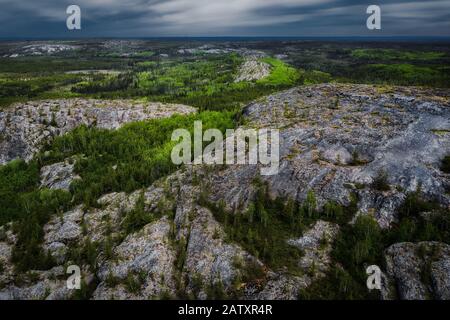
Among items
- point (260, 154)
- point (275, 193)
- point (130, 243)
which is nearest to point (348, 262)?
point (275, 193)

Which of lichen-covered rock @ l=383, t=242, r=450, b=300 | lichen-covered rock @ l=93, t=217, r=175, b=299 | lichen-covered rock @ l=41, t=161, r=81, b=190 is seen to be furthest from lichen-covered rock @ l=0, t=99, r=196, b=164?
lichen-covered rock @ l=383, t=242, r=450, b=300

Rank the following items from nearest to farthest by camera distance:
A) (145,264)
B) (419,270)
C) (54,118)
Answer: (419,270), (145,264), (54,118)

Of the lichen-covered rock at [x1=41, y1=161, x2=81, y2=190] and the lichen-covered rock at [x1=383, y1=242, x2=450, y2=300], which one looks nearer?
the lichen-covered rock at [x1=383, y1=242, x2=450, y2=300]

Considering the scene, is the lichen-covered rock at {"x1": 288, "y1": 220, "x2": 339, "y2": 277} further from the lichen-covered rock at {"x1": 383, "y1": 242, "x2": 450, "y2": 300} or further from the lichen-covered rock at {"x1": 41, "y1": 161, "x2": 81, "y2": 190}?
the lichen-covered rock at {"x1": 41, "y1": 161, "x2": 81, "y2": 190}

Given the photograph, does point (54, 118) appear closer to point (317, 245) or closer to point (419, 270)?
point (317, 245)

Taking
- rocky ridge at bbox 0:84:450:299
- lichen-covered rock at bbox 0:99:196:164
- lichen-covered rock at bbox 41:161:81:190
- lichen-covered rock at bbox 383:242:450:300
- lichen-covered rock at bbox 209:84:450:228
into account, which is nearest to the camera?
lichen-covered rock at bbox 383:242:450:300

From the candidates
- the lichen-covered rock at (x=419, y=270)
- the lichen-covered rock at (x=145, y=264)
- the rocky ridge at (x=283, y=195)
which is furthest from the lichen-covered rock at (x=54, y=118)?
the lichen-covered rock at (x=419, y=270)

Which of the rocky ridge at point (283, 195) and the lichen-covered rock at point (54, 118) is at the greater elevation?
the lichen-covered rock at point (54, 118)

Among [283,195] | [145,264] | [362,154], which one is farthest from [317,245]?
[145,264]

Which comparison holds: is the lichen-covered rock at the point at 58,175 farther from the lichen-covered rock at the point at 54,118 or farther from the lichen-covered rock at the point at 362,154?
the lichen-covered rock at the point at 362,154
